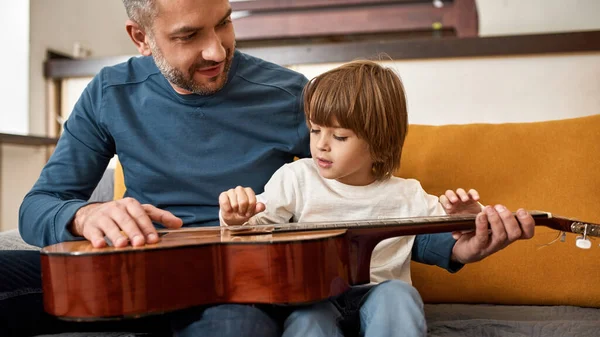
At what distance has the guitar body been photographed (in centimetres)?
82

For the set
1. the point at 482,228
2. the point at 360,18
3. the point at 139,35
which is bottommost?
the point at 482,228

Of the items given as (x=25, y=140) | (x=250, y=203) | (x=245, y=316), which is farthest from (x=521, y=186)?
(x=25, y=140)

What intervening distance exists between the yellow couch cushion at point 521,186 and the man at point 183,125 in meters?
0.27

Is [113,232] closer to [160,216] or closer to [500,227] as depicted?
[160,216]

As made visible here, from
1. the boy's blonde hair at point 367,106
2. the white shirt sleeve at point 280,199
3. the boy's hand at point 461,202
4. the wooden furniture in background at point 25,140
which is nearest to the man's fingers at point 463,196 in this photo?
the boy's hand at point 461,202

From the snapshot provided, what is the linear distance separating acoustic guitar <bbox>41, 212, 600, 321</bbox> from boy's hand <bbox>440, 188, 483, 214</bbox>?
0.11 metres

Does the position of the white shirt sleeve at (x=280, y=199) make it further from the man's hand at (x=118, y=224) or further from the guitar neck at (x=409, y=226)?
the man's hand at (x=118, y=224)

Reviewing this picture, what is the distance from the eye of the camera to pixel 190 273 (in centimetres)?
88

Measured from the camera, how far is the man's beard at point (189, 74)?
1.28 meters

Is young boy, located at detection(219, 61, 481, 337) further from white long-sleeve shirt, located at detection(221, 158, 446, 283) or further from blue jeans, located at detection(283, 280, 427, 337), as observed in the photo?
blue jeans, located at detection(283, 280, 427, 337)

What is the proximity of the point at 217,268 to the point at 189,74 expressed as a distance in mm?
544

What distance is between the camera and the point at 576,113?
2000mm

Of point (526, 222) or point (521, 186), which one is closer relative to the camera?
point (526, 222)

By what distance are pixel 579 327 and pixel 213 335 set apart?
0.76 m
